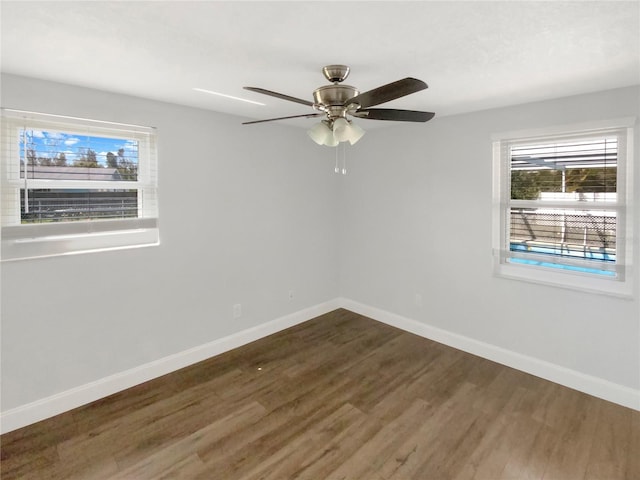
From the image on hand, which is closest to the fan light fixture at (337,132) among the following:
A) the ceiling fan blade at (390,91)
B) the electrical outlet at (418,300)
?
the ceiling fan blade at (390,91)

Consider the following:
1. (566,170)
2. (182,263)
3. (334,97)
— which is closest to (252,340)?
(182,263)

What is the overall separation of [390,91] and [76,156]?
2.29 m

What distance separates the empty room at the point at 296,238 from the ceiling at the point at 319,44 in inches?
0.7

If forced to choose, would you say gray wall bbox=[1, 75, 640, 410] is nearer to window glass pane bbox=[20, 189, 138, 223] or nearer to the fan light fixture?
window glass pane bbox=[20, 189, 138, 223]

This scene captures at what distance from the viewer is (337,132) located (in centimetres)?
204

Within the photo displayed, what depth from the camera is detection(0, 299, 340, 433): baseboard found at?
237 cm

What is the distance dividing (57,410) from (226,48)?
2645mm

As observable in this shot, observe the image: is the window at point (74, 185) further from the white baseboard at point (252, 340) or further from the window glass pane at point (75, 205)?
the white baseboard at point (252, 340)

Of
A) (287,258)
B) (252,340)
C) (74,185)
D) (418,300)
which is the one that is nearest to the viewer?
(74,185)

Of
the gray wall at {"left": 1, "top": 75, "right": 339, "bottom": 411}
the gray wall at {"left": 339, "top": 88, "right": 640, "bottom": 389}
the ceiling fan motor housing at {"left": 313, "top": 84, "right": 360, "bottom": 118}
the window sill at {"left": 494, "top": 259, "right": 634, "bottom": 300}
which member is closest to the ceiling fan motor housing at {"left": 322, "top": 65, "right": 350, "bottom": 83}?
the ceiling fan motor housing at {"left": 313, "top": 84, "right": 360, "bottom": 118}

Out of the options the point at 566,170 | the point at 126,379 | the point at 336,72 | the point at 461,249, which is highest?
the point at 336,72

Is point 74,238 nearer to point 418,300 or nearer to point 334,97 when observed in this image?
point 334,97

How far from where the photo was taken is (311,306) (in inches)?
170

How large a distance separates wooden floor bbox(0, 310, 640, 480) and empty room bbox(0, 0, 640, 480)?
0.05ft
